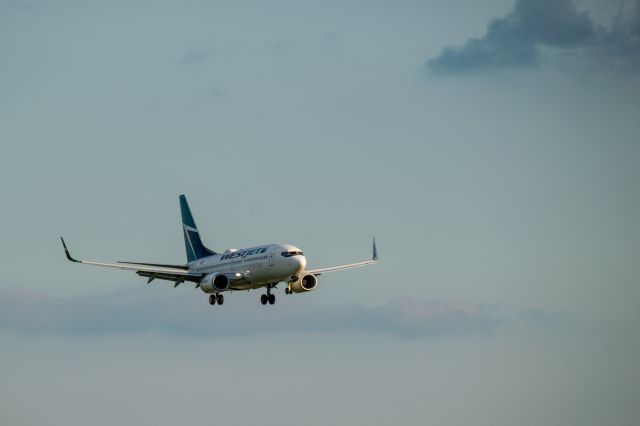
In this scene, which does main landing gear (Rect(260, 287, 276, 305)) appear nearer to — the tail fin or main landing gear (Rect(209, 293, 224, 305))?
main landing gear (Rect(209, 293, 224, 305))

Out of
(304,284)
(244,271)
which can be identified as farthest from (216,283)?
(304,284)

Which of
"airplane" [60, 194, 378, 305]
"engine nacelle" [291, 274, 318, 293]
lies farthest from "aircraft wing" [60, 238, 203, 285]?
"engine nacelle" [291, 274, 318, 293]

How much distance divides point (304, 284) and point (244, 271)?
17.4ft

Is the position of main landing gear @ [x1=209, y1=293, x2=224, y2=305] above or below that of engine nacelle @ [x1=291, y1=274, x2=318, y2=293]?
below

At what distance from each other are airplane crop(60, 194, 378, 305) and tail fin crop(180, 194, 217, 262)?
6043 millimetres

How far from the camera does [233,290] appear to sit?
118m

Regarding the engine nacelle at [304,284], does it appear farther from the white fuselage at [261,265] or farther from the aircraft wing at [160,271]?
the aircraft wing at [160,271]

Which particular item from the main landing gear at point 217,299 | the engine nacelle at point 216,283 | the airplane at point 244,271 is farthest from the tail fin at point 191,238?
the engine nacelle at point 216,283

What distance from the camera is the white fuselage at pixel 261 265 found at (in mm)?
112875

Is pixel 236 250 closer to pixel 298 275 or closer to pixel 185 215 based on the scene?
pixel 298 275

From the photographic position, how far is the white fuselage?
113 metres

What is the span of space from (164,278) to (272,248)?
44.2ft

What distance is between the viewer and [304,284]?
117m

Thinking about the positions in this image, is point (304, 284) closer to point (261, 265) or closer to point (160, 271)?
point (261, 265)
